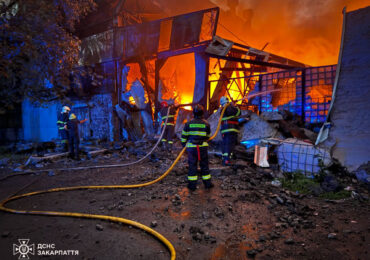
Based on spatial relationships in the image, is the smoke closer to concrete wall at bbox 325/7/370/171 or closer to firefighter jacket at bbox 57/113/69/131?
concrete wall at bbox 325/7/370/171

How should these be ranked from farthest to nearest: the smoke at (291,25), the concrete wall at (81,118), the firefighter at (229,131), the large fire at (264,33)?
1. the smoke at (291,25)
2. the concrete wall at (81,118)
3. the large fire at (264,33)
4. the firefighter at (229,131)

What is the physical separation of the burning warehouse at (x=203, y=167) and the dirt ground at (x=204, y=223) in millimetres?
21

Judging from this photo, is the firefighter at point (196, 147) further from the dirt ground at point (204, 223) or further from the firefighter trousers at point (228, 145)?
the firefighter trousers at point (228, 145)

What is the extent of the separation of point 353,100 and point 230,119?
9.77 feet

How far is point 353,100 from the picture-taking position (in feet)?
16.3

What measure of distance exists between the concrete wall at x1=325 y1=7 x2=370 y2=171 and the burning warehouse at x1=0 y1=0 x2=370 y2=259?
0.9 inches

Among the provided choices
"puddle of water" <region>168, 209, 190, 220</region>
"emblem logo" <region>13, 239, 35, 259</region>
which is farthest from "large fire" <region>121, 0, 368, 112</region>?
"emblem logo" <region>13, 239, 35, 259</region>

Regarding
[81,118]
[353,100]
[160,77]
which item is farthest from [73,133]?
[353,100]

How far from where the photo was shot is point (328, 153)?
187 inches

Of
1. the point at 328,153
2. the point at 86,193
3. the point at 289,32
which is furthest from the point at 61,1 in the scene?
the point at 289,32

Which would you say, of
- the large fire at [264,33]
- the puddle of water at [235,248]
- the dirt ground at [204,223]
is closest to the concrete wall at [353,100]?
the dirt ground at [204,223]

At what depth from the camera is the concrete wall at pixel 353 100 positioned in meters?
4.65

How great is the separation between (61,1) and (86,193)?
157 inches

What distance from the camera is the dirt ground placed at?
2381mm
